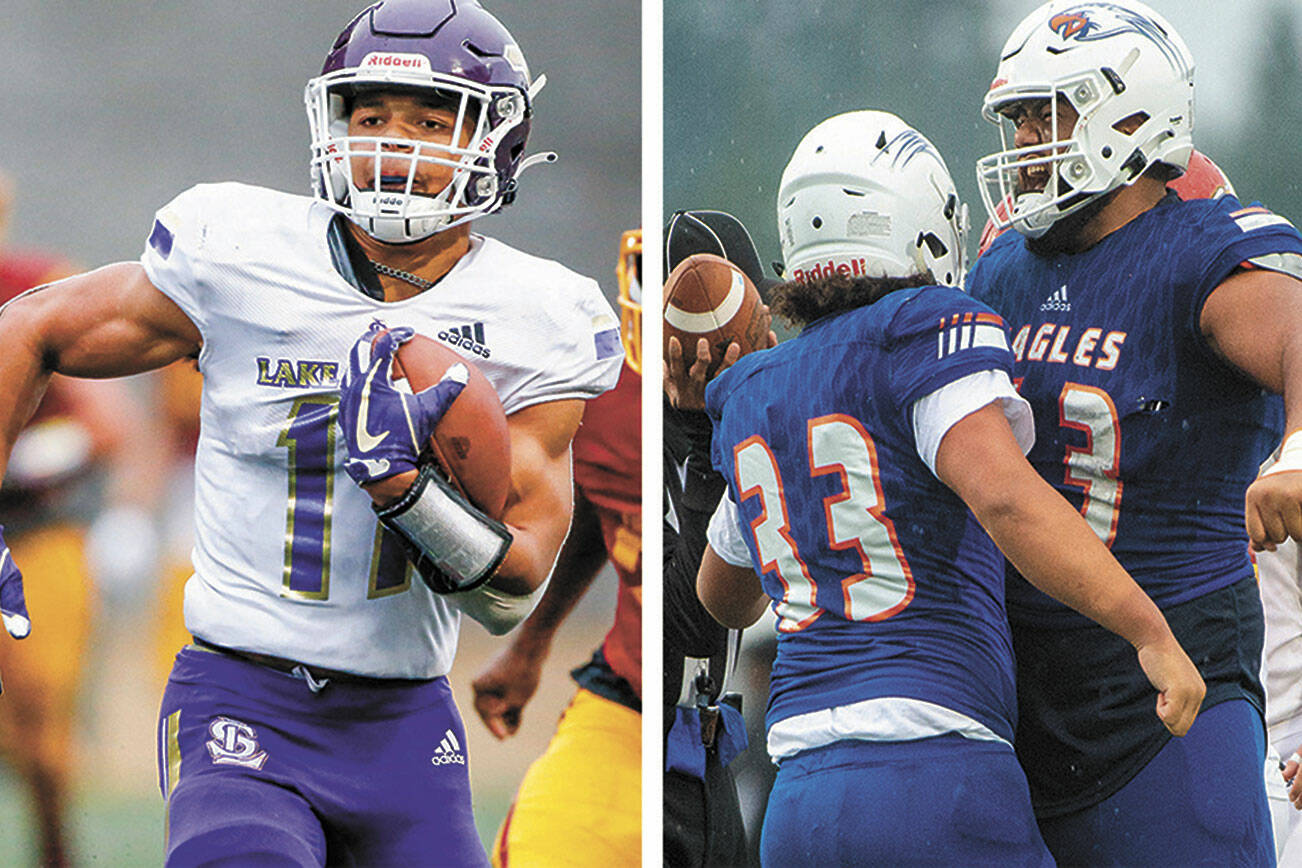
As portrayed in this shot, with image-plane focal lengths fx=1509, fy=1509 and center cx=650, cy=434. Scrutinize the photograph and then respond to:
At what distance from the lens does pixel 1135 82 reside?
2141 mm

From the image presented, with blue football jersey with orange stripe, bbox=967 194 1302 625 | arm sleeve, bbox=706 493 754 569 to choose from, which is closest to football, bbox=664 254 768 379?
arm sleeve, bbox=706 493 754 569

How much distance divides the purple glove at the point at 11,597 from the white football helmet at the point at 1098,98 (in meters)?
1.58

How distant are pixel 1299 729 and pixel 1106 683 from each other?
0.28 metres

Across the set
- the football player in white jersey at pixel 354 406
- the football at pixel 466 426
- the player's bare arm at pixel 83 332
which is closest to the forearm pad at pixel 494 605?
the football player in white jersey at pixel 354 406

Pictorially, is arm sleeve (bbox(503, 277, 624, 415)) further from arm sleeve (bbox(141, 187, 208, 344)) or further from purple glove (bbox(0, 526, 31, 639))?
purple glove (bbox(0, 526, 31, 639))

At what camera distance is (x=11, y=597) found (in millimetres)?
2266

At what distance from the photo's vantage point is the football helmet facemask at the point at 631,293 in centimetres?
271

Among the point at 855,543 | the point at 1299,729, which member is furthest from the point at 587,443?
the point at 1299,729

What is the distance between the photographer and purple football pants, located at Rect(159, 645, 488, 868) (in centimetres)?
198

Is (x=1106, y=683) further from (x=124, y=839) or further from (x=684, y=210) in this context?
(x=124, y=839)

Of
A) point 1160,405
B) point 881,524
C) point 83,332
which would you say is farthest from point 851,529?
point 83,332

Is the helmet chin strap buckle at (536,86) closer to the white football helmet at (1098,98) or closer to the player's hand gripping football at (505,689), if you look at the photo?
the white football helmet at (1098,98)

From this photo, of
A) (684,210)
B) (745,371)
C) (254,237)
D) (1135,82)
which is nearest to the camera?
(1135,82)

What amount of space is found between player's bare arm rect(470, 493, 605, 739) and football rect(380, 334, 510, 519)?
2.00 ft
